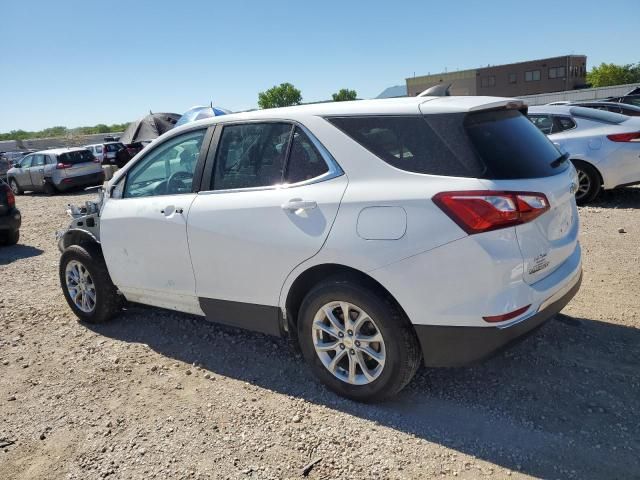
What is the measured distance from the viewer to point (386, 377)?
298 cm

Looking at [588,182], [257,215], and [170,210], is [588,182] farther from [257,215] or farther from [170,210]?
[170,210]

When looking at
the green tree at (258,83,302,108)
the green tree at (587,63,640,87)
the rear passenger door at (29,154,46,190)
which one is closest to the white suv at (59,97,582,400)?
the rear passenger door at (29,154,46,190)

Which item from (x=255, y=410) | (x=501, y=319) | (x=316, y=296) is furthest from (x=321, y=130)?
(x=255, y=410)

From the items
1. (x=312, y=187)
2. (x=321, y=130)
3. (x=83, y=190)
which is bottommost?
(x=83, y=190)

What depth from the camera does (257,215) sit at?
10.8 feet

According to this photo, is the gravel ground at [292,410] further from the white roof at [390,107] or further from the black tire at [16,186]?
the black tire at [16,186]

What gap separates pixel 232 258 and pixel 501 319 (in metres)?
1.74

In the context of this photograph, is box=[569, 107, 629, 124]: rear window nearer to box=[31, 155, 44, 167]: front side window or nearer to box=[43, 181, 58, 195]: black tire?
box=[43, 181, 58, 195]: black tire

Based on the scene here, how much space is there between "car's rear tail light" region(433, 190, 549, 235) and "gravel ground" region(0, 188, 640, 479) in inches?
46.1

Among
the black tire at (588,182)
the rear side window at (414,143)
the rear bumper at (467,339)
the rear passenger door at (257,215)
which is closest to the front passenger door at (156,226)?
the rear passenger door at (257,215)

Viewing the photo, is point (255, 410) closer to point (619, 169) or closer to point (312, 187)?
point (312, 187)

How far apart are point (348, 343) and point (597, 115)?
7.25 m

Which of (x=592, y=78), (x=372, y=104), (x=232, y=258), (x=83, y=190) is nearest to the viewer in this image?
(x=372, y=104)

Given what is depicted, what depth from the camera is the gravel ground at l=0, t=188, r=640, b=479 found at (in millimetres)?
2693
